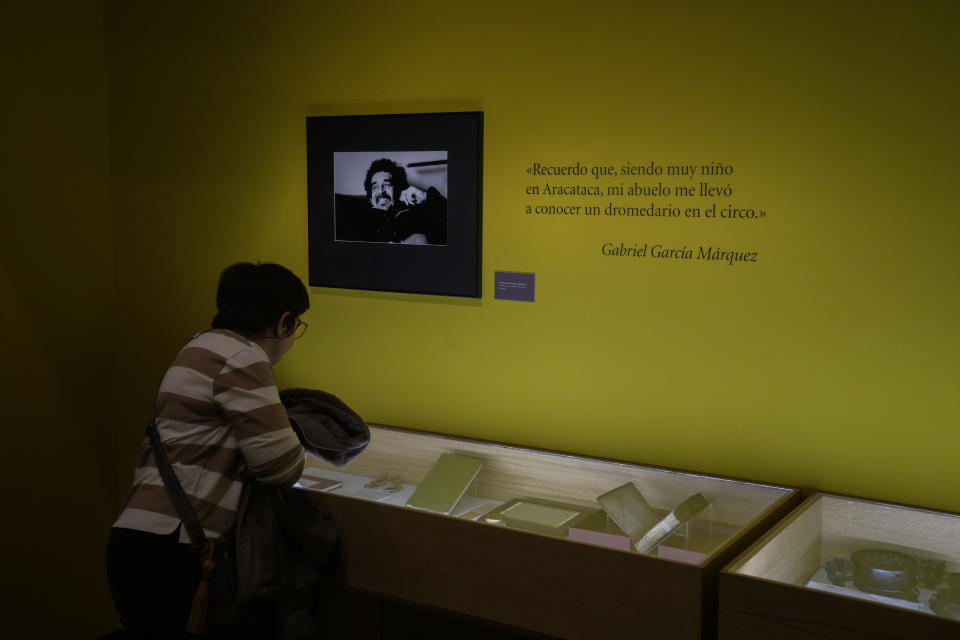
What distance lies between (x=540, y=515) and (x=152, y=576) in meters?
1.21

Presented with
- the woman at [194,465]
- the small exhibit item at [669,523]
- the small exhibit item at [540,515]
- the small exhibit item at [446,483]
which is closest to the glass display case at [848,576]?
the small exhibit item at [669,523]

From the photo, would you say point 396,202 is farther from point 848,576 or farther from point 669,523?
point 848,576

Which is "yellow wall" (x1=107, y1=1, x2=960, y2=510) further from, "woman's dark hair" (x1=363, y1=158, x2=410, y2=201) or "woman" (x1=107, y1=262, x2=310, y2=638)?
"woman" (x1=107, y1=262, x2=310, y2=638)

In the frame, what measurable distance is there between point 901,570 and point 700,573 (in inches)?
27.5

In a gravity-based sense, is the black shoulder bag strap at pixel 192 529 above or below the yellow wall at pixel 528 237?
below

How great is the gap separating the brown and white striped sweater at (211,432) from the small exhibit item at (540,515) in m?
0.78

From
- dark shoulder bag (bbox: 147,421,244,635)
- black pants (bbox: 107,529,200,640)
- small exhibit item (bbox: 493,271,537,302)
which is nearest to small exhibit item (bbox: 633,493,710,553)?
small exhibit item (bbox: 493,271,537,302)

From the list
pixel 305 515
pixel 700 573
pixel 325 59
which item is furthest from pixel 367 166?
pixel 700 573

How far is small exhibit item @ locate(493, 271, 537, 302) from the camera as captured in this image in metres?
3.32

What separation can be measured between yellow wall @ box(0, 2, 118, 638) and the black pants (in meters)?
1.67

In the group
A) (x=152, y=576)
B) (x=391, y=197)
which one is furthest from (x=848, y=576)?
(x=391, y=197)

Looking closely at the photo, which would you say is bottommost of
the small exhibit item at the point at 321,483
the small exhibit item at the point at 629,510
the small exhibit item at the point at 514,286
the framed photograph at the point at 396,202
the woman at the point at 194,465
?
the small exhibit item at the point at 321,483

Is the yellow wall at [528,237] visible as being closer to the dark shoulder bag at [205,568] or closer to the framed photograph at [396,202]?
the framed photograph at [396,202]

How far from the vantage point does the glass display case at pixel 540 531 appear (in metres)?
2.38
